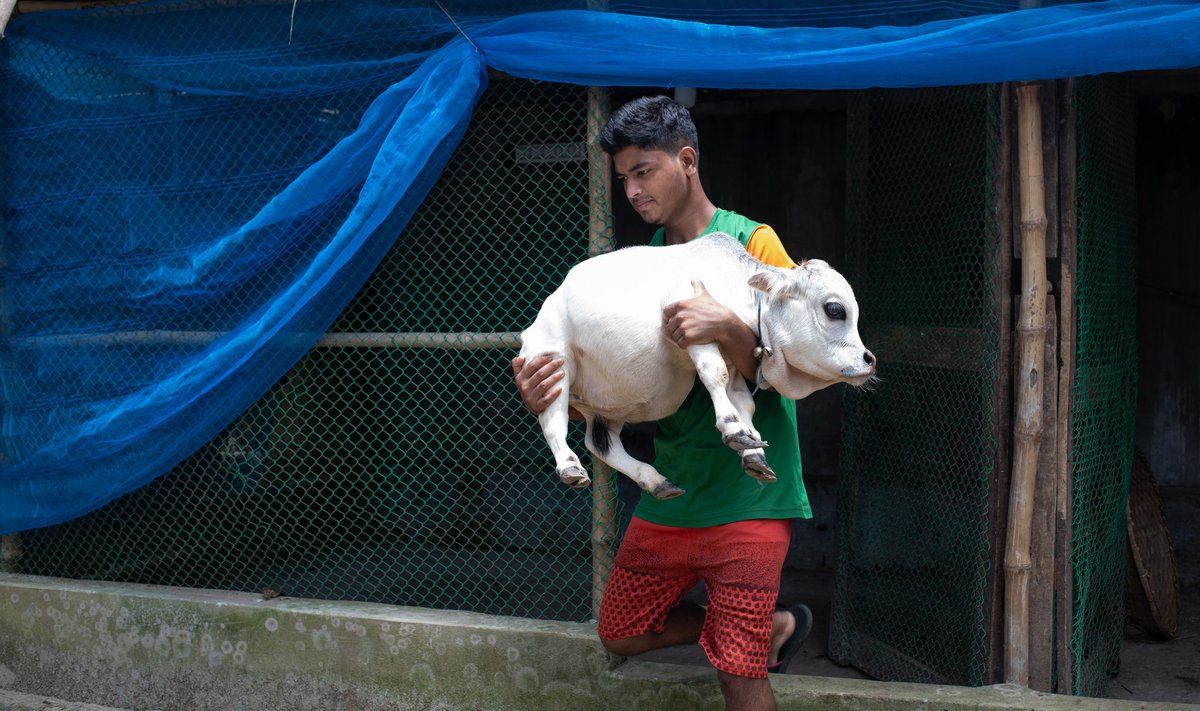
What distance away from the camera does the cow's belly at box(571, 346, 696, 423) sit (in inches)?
96.4

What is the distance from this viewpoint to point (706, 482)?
276 centimetres

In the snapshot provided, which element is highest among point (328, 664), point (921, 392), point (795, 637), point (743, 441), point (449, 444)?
point (743, 441)

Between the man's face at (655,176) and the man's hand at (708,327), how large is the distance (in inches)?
12.8

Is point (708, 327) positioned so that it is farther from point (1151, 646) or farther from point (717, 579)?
point (1151, 646)

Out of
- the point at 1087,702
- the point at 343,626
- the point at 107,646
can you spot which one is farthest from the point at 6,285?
the point at 1087,702

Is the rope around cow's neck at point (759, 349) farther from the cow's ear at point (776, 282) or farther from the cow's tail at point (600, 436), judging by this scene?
the cow's tail at point (600, 436)

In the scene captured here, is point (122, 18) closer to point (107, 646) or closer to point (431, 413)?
point (107, 646)

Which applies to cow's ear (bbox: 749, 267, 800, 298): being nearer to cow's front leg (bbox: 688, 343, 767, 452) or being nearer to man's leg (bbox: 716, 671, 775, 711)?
cow's front leg (bbox: 688, 343, 767, 452)

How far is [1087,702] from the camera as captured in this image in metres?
3.09

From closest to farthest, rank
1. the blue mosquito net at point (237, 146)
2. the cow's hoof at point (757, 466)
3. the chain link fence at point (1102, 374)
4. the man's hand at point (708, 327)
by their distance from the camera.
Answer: the cow's hoof at point (757, 466)
the man's hand at point (708, 327)
the blue mosquito net at point (237, 146)
the chain link fence at point (1102, 374)

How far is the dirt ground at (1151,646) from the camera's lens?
4211mm

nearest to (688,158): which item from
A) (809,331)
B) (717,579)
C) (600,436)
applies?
(809,331)

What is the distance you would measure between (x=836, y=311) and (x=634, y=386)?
0.49m

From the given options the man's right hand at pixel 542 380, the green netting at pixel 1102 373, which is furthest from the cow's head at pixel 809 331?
the green netting at pixel 1102 373
